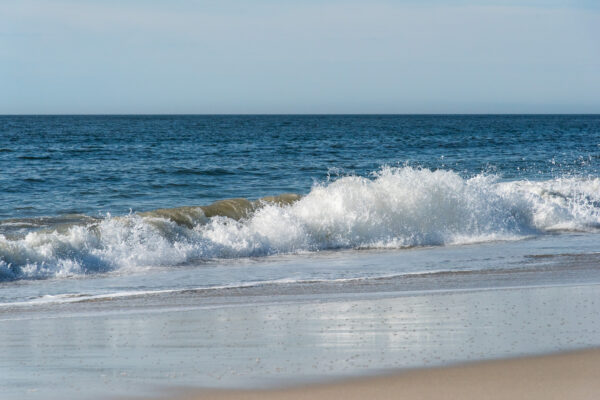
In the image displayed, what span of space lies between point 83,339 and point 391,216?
8748 mm

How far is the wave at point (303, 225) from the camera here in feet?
37.6

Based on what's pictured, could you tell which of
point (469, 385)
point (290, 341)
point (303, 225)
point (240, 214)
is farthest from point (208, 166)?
point (469, 385)

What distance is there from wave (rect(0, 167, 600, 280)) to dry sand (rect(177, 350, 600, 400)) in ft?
22.4

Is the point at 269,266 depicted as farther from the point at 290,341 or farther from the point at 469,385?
the point at 469,385

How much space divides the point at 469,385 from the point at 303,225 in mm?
8733

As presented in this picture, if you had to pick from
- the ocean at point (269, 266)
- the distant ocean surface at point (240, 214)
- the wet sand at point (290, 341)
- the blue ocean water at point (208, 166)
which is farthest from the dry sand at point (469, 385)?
the blue ocean water at point (208, 166)

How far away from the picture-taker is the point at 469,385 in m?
5.00

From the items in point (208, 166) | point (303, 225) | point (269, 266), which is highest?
point (208, 166)

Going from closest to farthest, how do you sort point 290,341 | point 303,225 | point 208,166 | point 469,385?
point 469,385
point 290,341
point 303,225
point 208,166

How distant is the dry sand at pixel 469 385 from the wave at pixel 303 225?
6816mm

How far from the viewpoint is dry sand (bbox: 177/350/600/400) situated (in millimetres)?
4828

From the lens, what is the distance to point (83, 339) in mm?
6562

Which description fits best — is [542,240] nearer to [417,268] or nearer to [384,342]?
[417,268]

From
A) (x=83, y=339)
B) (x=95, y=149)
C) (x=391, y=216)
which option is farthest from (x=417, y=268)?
(x=95, y=149)
